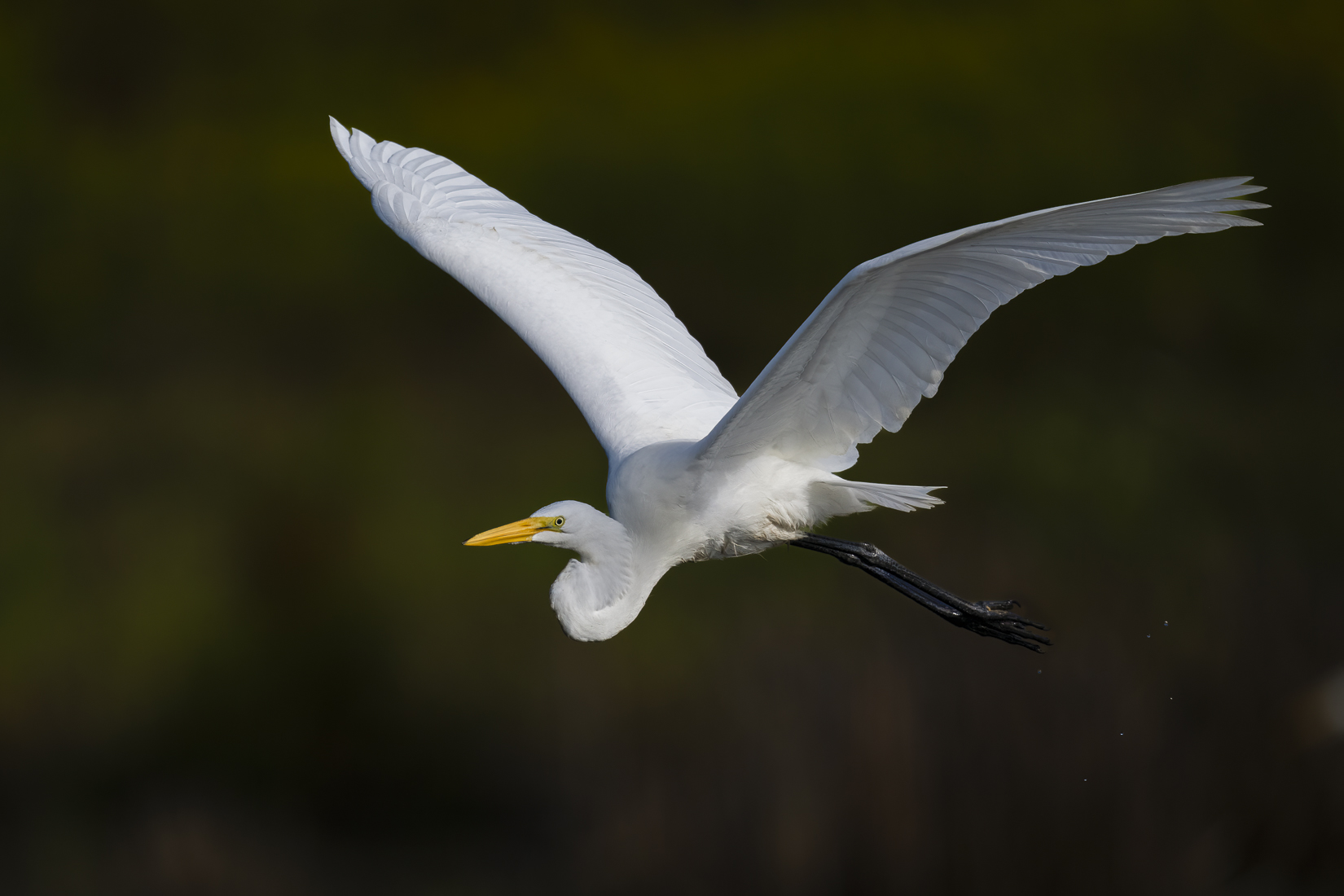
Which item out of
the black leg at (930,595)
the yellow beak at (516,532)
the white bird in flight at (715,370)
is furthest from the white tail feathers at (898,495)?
the yellow beak at (516,532)

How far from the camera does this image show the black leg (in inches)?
94.4

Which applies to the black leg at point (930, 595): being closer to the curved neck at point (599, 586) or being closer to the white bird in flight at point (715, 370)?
the white bird in flight at point (715, 370)

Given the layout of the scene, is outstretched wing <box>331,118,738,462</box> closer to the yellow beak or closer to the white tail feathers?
the yellow beak

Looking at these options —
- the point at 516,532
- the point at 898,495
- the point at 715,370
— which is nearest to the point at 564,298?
the point at 715,370

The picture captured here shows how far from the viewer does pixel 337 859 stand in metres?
5.84

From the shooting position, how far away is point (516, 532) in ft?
7.65

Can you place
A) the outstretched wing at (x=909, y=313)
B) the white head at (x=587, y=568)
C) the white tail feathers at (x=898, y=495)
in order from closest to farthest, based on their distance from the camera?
the outstretched wing at (x=909, y=313)
the white tail feathers at (x=898, y=495)
the white head at (x=587, y=568)

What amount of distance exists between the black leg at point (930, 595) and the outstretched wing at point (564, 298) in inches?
14.6

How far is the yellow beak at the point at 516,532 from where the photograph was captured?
231cm

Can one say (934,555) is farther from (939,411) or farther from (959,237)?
(959,237)

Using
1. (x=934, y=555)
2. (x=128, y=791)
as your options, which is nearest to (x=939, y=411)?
(x=934, y=555)

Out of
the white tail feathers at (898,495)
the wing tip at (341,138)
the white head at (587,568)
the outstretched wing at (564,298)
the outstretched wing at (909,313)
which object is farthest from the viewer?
the wing tip at (341,138)

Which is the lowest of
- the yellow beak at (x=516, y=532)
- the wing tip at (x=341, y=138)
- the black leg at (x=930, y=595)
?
the black leg at (x=930, y=595)

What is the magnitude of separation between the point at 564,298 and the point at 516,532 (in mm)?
770
